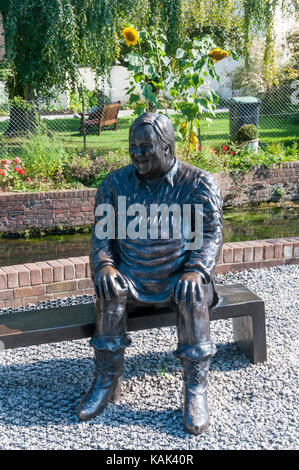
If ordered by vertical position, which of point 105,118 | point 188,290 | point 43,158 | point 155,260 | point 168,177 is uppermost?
point 105,118

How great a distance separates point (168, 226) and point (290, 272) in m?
2.58

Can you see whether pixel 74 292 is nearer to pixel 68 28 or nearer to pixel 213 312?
pixel 213 312

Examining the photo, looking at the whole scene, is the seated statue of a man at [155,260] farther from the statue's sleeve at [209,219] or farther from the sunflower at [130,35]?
the sunflower at [130,35]

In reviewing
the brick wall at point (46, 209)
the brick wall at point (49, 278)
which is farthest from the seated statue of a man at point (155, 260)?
the brick wall at point (46, 209)

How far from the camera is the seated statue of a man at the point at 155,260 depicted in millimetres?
3074

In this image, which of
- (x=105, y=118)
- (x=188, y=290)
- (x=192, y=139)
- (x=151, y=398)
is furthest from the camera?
(x=105, y=118)

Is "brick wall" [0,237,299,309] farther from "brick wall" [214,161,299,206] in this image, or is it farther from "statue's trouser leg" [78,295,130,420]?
"brick wall" [214,161,299,206]

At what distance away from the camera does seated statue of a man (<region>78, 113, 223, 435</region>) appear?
307 cm

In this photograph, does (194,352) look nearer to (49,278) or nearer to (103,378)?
(103,378)

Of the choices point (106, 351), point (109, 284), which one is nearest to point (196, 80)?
point (109, 284)

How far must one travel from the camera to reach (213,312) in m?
3.53

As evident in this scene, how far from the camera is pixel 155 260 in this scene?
327 centimetres

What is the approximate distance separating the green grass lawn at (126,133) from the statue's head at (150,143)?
8.43 metres

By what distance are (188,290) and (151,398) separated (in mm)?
772
